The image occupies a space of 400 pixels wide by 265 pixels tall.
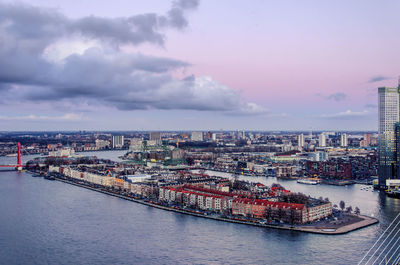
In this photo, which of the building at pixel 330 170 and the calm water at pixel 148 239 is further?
the building at pixel 330 170

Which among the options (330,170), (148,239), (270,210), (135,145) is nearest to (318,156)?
(330,170)

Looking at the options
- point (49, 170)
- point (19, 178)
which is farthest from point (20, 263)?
point (49, 170)

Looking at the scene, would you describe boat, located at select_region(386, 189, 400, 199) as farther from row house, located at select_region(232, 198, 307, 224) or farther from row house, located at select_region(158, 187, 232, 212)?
row house, located at select_region(158, 187, 232, 212)

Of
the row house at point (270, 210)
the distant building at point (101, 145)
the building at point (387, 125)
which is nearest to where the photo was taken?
the row house at point (270, 210)

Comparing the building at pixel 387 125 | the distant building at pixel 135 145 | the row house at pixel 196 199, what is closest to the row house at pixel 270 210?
the row house at pixel 196 199

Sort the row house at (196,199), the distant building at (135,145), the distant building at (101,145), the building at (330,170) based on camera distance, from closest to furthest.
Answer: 1. the row house at (196,199)
2. the building at (330,170)
3. the distant building at (135,145)
4. the distant building at (101,145)

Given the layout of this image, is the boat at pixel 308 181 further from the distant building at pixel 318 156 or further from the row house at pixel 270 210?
the distant building at pixel 318 156

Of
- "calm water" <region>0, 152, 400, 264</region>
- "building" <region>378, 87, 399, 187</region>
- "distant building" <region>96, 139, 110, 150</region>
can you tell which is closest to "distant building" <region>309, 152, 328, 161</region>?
"building" <region>378, 87, 399, 187</region>
